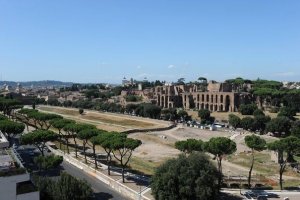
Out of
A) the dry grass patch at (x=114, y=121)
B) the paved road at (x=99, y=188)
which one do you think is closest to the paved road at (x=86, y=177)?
the paved road at (x=99, y=188)

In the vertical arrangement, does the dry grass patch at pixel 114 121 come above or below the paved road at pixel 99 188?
above

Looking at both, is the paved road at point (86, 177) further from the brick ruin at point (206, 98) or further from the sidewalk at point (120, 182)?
the brick ruin at point (206, 98)

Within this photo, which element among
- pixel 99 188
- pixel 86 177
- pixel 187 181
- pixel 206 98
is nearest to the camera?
pixel 187 181

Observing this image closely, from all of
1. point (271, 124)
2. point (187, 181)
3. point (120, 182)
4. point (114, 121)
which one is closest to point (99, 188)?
point (120, 182)

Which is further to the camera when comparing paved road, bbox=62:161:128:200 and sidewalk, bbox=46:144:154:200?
paved road, bbox=62:161:128:200

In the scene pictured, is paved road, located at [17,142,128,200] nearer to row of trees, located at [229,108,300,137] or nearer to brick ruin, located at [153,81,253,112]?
row of trees, located at [229,108,300,137]

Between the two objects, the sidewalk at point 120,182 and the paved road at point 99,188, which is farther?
the paved road at point 99,188

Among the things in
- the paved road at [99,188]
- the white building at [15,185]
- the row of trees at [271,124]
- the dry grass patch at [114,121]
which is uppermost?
the white building at [15,185]

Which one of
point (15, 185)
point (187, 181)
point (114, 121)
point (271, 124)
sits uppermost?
point (15, 185)

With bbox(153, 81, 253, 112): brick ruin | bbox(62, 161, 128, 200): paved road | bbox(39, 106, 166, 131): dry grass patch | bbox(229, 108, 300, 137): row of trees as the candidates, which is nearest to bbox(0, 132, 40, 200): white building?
→ bbox(62, 161, 128, 200): paved road

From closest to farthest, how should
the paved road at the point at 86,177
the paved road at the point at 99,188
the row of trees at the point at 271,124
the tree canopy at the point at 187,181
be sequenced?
the tree canopy at the point at 187,181
the paved road at the point at 99,188
the paved road at the point at 86,177
the row of trees at the point at 271,124

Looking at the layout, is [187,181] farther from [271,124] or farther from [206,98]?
[206,98]
